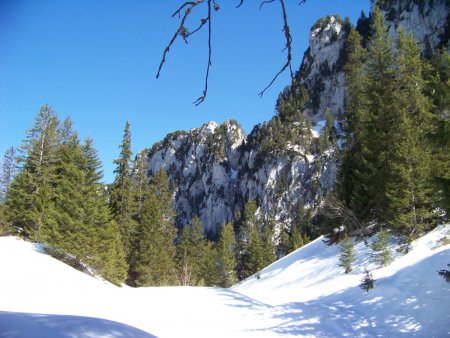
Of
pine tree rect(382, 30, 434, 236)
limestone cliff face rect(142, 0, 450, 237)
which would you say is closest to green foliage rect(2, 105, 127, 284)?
pine tree rect(382, 30, 434, 236)

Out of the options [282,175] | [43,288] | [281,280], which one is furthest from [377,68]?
[282,175]

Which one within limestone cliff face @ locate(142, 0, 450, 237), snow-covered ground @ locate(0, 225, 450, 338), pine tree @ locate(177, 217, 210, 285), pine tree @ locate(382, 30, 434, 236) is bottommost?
snow-covered ground @ locate(0, 225, 450, 338)

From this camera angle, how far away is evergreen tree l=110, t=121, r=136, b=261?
29.1 m

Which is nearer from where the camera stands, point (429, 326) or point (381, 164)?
point (429, 326)

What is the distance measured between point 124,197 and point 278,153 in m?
63.8

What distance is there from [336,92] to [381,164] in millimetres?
84148

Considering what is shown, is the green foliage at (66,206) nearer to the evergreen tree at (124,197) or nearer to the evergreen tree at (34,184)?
the evergreen tree at (34,184)

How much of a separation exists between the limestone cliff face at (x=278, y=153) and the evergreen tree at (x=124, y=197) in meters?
49.4

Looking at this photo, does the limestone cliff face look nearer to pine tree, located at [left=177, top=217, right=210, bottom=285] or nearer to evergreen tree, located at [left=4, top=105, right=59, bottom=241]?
pine tree, located at [left=177, top=217, right=210, bottom=285]

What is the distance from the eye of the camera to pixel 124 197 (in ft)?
95.6

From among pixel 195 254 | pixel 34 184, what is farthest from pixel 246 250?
pixel 34 184

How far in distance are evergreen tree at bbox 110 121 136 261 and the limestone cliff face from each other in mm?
49448

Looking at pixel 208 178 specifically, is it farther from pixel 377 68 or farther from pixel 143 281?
pixel 377 68

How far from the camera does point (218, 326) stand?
653 centimetres
